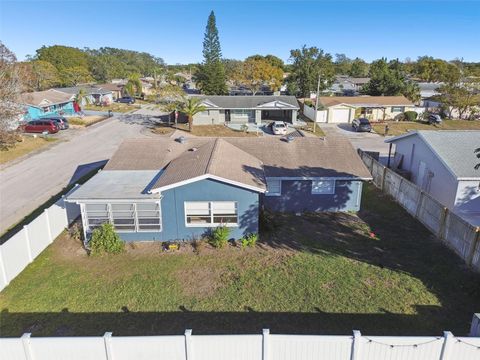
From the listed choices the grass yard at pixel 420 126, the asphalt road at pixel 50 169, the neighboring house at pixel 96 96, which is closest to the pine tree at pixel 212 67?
the neighboring house at pixel 96 96

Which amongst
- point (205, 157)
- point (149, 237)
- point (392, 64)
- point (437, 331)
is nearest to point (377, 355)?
point (437, 331)

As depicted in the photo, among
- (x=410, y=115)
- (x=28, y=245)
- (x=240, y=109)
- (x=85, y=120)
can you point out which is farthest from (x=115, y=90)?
(x=28, y=245)

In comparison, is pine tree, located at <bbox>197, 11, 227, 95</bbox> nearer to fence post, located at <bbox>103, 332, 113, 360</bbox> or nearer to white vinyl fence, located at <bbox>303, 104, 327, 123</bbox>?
white vinyl fence, located at <bbox>303, 104, 327, 123</bbox>

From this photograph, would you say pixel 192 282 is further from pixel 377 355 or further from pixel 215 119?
pixel 215 119

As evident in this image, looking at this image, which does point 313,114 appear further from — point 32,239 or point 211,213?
point 32,239

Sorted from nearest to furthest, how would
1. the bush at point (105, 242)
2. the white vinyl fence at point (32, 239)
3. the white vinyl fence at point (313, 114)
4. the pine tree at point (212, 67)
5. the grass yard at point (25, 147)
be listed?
the white vinyl fence at point (32, 239) → the bush at point (105, 242) → the grass yard at point (25, 147) → the white vinyl fence at point (313, 114) → the pine tree at point (212, 67)

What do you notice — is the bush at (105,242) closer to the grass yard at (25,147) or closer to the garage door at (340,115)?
the grass yard at (25,147)
